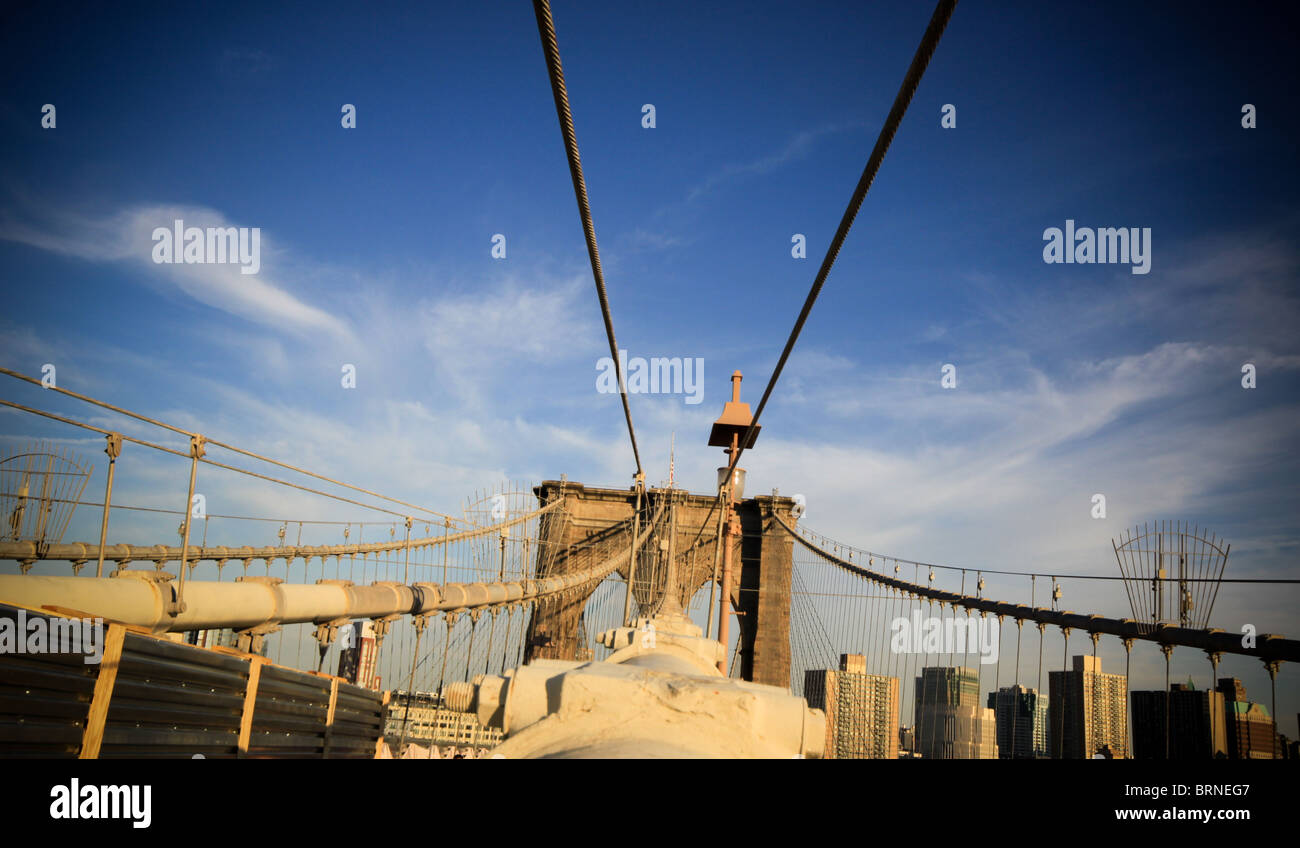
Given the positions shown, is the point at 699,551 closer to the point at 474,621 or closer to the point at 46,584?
the point at 474,621

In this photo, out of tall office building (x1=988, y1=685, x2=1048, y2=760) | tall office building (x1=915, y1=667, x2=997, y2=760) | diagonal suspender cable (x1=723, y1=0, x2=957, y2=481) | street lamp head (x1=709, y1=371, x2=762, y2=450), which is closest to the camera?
diagonal suspender cable (x1=723, y1=0, x2=957, y2=481)

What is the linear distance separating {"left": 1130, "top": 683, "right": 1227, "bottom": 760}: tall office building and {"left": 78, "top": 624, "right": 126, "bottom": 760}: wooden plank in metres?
6.31

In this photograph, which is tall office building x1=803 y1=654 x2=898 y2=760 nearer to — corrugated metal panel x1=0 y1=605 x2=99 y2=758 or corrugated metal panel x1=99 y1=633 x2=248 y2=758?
corrugated metal panel x1=99 y1=633 x2=248 y2=758

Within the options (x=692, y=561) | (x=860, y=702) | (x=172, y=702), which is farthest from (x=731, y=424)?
(x=692, y=561)

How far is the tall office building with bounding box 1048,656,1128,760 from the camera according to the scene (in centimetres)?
745

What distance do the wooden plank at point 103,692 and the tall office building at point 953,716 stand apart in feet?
23.5

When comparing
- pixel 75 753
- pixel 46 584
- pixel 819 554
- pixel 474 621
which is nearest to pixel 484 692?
pixel 75 753

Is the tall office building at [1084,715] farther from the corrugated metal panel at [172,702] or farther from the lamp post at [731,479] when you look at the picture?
the corrugated metal panel at [172,702]

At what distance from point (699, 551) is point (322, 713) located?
20.4 meters

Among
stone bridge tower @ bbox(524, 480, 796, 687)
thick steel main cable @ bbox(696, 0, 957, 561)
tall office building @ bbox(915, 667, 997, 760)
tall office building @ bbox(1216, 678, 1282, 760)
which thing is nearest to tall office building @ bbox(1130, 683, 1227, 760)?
tall office building @ bbox(1216, 678, 1282, 760)
